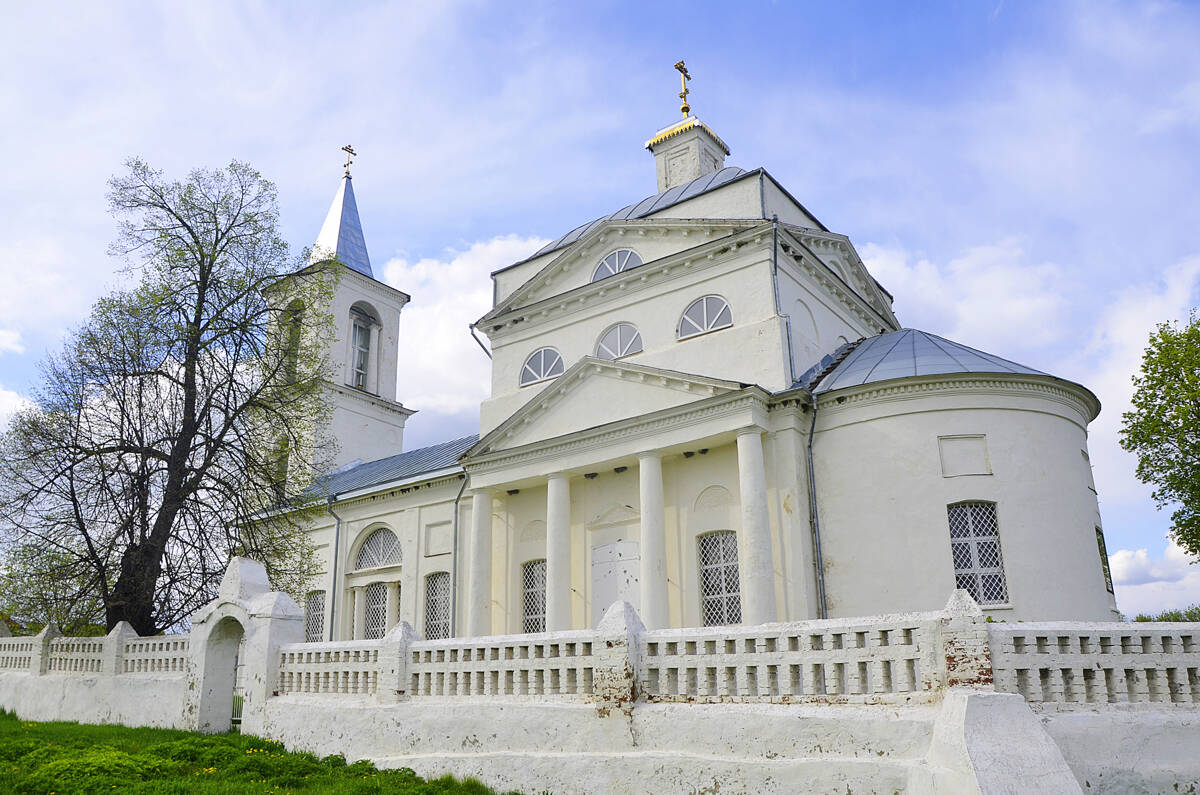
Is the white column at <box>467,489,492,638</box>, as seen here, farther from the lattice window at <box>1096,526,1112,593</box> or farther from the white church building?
the lattice window at <box>1096,526,1112,593</box>

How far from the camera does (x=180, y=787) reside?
27.9 ft

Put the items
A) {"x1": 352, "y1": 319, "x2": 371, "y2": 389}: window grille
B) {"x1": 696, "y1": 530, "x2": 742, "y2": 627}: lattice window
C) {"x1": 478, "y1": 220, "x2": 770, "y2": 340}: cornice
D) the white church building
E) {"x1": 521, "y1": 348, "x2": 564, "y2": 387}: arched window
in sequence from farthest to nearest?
1. {"x1": 352, "y1": 319, "x2": 371, "y2": 389}: window grille
2. {"x1": 521, "y1": 348, "x2": 564, "y2": 387}: arched window
3. {"x1": 478, "y1": 220, "x2": 770, "y2": 340}: cornice
4. {"x1": 696, "y1": 530, "x2": 742, "y2": 627}: lattice window
5. the white church building

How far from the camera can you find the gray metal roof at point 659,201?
2162 centimetres

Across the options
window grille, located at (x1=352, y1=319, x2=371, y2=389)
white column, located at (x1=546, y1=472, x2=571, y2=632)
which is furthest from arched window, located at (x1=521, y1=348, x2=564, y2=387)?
window grille, located at (x1=352, y1=319, x2=371, y2=389)

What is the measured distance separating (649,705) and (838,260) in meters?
16.2

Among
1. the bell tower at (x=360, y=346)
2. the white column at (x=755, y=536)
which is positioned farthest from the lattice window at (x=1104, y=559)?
the bell tower at (x=360, y=346)

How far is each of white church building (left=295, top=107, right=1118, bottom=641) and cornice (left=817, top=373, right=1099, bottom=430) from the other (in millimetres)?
37

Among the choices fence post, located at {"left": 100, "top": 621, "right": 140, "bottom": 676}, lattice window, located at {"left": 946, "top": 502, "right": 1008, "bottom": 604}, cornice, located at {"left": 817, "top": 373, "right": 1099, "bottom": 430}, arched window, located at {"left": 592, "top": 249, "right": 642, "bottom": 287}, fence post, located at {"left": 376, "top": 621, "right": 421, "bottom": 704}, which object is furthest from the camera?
arched window, located at {"left": 592, "top": 249, "right": 642, "bottom": 287}

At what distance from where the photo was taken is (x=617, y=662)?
893cm

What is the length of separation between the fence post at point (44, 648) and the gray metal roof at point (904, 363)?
14.1 meters

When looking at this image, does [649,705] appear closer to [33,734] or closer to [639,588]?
[33,734]

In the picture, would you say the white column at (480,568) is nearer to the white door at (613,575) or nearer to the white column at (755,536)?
the white door at (613,575)

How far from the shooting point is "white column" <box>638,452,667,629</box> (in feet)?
58.5

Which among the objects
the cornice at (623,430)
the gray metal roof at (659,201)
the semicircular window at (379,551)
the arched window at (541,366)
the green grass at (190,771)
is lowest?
the green grass at (190,771)
